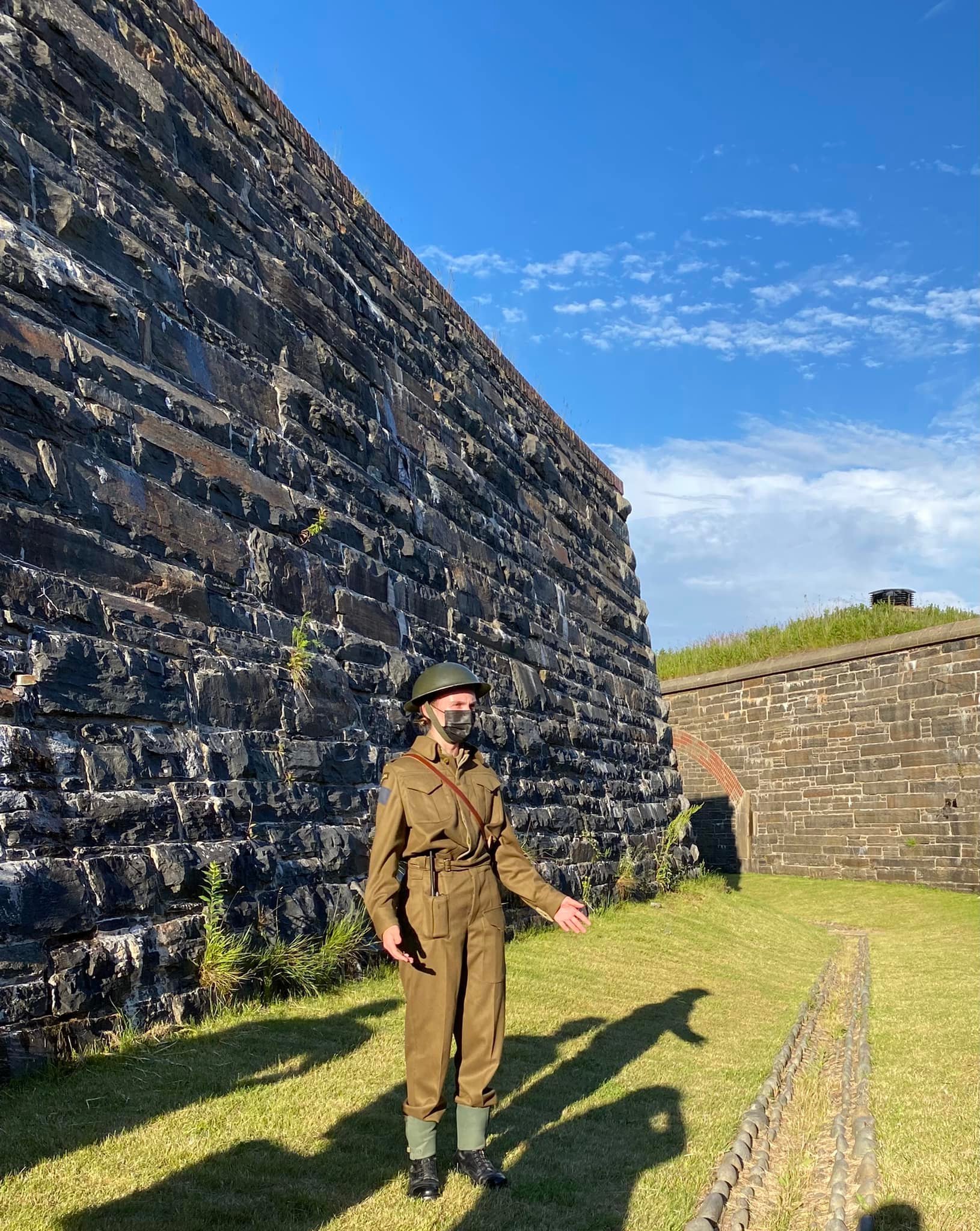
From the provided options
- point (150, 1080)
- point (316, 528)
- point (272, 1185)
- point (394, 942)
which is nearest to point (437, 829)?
point (394, 942)

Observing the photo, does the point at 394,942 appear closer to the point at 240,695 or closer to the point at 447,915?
the point at 447,915

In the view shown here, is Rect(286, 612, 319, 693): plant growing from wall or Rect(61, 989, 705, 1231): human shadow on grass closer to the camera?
Rect(61, 989, 705, 1231): human shadow on grass

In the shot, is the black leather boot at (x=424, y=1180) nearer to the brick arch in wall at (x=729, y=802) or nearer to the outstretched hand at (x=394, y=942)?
the outstretched hand at (x=394, y=942)

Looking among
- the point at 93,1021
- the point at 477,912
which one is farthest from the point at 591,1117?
the point at 93,1021

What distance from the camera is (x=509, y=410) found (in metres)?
12.0

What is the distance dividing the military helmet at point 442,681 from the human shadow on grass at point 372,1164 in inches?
66.5

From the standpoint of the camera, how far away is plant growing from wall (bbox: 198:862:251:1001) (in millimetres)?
5156

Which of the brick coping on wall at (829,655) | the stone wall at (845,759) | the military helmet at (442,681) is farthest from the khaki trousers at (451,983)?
the stone wall at (845,759)

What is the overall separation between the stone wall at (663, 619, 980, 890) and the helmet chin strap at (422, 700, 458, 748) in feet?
51.6

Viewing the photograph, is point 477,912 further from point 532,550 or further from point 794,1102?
point 532,550

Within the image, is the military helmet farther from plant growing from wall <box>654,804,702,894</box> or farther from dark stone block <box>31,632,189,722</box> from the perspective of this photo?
plant growing from wall <box>654,804,702,894</box>

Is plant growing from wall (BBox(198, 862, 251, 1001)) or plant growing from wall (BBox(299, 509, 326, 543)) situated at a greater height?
plant growing from wall (BBox(299, 509, 326, 543))

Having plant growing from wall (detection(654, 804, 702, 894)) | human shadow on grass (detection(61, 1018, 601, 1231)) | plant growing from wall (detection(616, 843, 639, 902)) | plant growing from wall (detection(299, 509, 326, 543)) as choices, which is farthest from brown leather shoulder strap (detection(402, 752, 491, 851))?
plant growing from wall (detection(654, 804, 702, 894))

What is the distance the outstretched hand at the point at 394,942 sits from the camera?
12.0 feet
